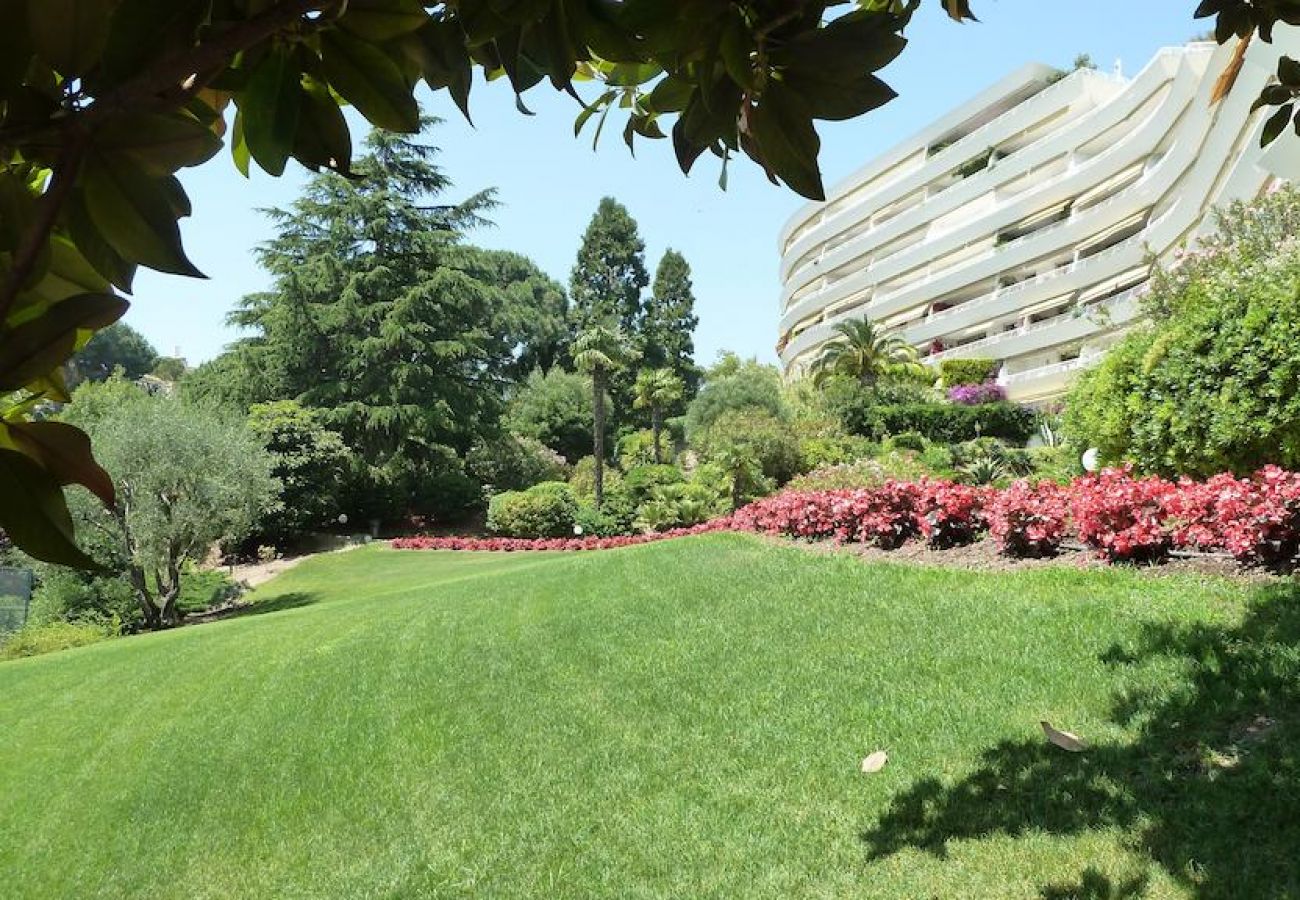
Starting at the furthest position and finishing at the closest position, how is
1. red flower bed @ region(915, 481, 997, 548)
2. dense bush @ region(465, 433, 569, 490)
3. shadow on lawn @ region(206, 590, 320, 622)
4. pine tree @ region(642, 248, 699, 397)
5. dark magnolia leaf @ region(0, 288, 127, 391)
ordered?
pine tree @ region(642, 248, 699, 397), dense bush @ region(465, 433, 569, 490), shadow on lawn @ region(206, 590, 320, 622), red flower bed @ region(915, 481, 997, 548), dark magnolia leaf @ region(0, 288, 127, 391)

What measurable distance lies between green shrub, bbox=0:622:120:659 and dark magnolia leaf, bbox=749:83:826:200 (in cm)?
1655

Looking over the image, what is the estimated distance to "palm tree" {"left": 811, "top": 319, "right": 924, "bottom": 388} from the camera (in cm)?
3334

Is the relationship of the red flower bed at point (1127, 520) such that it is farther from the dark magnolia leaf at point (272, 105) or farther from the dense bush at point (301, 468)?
the dense bush at point (301, 468)

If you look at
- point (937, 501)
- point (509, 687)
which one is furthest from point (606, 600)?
point (937, 501)

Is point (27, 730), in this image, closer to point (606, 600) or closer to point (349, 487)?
point (606, 600)

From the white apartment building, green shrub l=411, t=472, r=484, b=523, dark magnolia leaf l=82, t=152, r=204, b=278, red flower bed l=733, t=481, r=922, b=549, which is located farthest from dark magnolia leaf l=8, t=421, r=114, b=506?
green shrub l=411, t=472, r=484, b=523

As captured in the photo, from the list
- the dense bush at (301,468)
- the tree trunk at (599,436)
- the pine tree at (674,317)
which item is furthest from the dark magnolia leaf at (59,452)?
the pine tree at (674,317)

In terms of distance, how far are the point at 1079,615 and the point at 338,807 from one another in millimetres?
4324

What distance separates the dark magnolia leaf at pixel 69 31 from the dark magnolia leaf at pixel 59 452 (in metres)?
0.20

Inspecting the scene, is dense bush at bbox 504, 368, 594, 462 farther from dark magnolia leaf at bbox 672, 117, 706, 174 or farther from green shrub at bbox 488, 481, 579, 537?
dark magnolia leaf at bbox 672, 117, 706, 174

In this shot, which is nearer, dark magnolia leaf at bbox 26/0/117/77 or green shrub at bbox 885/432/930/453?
dark magnolia leaf at bbox 26/0/117/77

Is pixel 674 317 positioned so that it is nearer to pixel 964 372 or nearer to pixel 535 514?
pixel 964 372

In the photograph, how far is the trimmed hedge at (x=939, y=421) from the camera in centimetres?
2873

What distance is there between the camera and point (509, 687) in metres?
5.87
